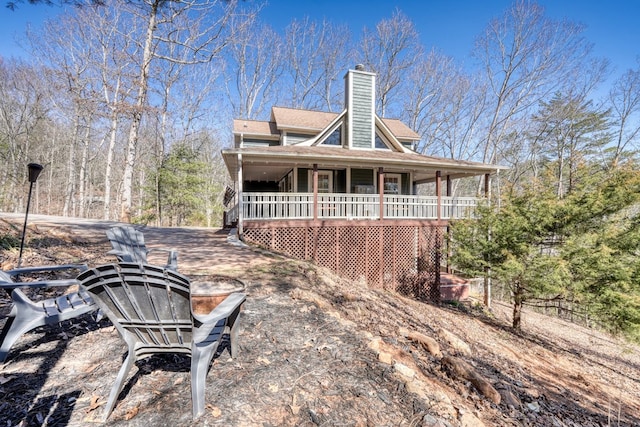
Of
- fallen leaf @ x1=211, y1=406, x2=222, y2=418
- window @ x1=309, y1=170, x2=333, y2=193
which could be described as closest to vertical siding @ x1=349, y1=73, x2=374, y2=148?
window @ x1=309, y1=170, x2=333, y2=193

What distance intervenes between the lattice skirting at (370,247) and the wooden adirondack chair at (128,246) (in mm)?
4301

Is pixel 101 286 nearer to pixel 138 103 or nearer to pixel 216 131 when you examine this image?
pixel 138 103

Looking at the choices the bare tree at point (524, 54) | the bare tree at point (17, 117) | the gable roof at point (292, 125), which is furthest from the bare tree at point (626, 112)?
the bare tree at point (17, 117)

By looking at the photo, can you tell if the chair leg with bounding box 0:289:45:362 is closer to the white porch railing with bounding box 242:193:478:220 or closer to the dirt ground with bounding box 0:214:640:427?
the dirt ground with bounding box 0:214:640:427

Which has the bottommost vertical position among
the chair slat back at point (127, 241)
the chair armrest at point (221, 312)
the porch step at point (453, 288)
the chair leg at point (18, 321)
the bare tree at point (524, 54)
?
the porch step at point (453, 288)

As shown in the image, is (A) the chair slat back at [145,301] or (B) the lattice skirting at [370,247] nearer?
(A) the chair slat back at [145,301]

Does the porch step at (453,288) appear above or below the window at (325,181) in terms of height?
below

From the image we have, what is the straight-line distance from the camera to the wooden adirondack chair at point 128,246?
160 inches

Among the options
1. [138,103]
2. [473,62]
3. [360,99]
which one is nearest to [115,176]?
[138,103]

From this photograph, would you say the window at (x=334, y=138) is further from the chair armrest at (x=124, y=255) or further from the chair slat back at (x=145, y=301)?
the chair slat back at (x=145, y=301)

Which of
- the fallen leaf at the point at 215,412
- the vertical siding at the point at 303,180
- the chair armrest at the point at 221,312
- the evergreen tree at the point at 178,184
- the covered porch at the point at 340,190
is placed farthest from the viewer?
the evergreen tree at the point at 178,184

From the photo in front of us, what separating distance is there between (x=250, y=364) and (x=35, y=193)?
107ft

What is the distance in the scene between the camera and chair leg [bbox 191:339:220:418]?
6.26 feet

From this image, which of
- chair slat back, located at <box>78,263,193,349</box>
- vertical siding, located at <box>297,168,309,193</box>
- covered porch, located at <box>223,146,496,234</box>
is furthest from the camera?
vertical siding, located at <box>297,168,309,193</box>
